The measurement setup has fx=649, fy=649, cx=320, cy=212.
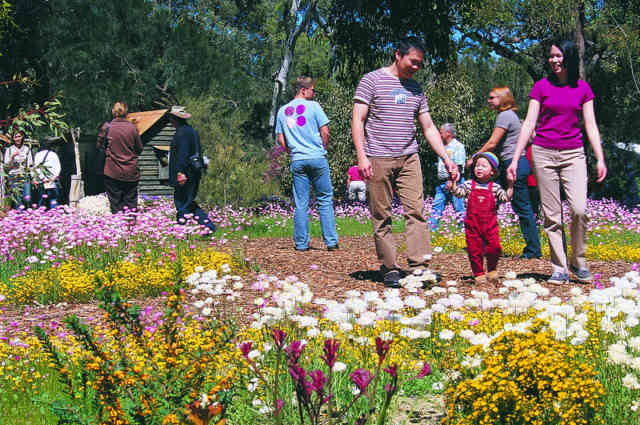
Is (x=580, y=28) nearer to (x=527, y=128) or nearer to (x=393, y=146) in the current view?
(x=527, y=128)

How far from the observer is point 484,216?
21.2ft

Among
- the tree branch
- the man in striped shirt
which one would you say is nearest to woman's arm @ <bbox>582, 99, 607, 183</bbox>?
the man in striped shirt

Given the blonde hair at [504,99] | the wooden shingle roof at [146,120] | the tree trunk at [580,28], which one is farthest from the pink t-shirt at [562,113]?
the wooden shingle roof at [146,120]

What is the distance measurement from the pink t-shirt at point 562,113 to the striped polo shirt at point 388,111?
1.26 metres

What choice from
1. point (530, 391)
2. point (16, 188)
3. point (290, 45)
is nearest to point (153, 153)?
point (290, 45)

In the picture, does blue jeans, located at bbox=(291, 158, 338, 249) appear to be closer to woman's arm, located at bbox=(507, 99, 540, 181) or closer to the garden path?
the garden path

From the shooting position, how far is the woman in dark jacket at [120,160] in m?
10.3

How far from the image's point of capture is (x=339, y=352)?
3717mm

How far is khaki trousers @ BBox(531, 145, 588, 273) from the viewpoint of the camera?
20.2ft

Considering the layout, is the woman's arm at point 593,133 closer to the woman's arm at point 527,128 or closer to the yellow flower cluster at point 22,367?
the woman's arm at point 527,128

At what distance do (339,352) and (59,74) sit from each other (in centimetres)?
2412

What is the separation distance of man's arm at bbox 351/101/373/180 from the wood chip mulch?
104 cm

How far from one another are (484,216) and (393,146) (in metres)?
1.20

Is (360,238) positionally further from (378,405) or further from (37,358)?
(378,405)
